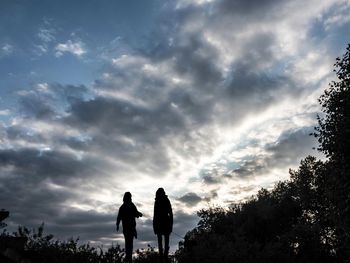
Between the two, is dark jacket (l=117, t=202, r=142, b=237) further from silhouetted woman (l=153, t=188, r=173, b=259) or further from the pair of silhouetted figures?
silhouetted woman (l=153, t=188, r=173, b=259)

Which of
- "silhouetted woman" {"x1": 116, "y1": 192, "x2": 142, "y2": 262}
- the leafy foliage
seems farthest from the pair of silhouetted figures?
the leafy foliage

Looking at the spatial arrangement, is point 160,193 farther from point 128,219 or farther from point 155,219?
point 128,219

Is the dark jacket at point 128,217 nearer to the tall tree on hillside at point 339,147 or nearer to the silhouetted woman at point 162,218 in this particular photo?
the silhouetted woman at point 162,218

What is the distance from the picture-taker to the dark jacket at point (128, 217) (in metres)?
14.9

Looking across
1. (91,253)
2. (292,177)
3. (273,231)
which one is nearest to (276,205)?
(273,231)

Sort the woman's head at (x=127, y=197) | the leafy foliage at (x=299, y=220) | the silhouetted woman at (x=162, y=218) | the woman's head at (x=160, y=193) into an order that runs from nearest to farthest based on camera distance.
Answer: the silhouetted woman at (x=162, y=218) < the woman's head at (x=127, y=197) < the woman's head at (x=160, y=193) < the leafy foliage at (x=299, y=220)

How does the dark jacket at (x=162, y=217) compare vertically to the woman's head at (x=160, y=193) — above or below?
below

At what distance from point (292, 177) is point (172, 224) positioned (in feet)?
117

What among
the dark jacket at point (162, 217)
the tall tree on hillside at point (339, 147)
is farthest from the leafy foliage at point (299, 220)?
the dark jacket at point (162, 217)

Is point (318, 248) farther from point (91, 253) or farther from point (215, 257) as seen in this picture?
point (91, 253)

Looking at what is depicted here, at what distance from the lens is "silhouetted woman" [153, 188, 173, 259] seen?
14805mm

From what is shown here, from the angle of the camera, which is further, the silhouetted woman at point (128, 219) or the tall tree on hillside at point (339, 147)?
the tall tree on hillside at point (339, 147)

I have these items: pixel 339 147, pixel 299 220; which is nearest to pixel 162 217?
pixel 339 147

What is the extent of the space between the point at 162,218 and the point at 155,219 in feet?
0.93
